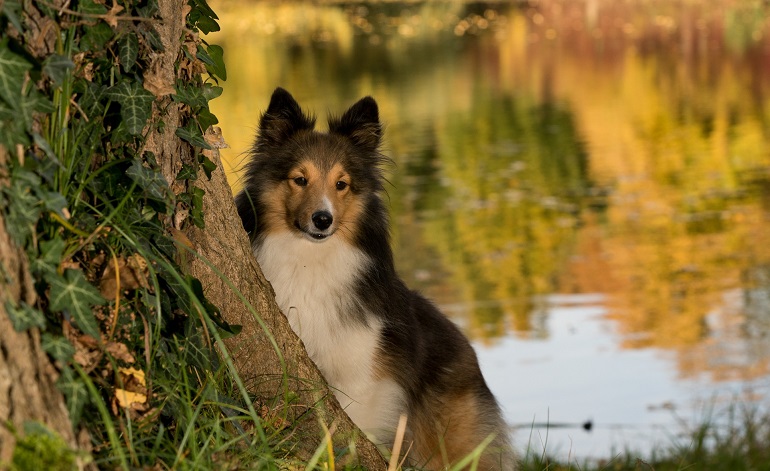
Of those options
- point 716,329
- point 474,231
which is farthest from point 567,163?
point 716,329

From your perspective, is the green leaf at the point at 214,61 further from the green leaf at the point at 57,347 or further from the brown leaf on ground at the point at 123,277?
the green leaf at the point at 57,347

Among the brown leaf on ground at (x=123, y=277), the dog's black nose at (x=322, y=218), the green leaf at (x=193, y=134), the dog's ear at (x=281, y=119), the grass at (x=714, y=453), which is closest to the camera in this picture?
the brown leaf on ground at (x=123, y=277)

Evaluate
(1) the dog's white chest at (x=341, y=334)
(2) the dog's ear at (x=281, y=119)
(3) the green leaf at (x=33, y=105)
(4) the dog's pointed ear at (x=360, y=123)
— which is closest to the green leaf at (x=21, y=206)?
(3) the green leaf at (x=33, y=105)

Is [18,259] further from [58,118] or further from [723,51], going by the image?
[723,51]

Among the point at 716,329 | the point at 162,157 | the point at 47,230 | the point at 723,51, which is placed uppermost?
the point at 723,51

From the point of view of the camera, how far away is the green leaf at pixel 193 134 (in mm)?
3684

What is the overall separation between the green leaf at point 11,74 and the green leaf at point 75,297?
46 centimetres

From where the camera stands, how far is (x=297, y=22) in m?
44.4

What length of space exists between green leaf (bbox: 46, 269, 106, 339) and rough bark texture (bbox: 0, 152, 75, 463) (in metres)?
0.07

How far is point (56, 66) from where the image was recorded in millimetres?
2963

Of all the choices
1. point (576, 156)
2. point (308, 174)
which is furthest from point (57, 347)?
point (576, 156)

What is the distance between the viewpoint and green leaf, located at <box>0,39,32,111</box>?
2750 millimetres

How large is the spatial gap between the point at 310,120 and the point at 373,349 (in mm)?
1193

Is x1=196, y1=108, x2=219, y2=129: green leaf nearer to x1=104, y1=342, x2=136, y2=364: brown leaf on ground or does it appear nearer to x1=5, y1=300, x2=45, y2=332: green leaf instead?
x1=104, y1=342, x2=136, y2=364: brown leaf on ground
